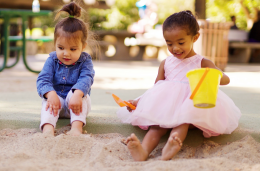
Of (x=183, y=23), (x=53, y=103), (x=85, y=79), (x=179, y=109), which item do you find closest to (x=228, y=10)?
(x=183, y=23)

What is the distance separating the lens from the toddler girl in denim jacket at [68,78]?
2104 millimetres

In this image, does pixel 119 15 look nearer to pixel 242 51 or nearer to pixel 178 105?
pixel 242 51

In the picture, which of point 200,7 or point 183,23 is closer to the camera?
point 183,23

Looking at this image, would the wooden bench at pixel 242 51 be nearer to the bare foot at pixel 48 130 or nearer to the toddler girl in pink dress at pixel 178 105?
the toddler girl in pink dress at pixel 178 105

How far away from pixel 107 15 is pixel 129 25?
4.27 feet

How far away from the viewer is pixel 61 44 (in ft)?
7.19

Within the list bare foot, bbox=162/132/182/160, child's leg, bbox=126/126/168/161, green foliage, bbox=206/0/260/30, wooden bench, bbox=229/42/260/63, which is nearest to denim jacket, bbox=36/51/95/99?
child's leg, bbox=126/126/168/161

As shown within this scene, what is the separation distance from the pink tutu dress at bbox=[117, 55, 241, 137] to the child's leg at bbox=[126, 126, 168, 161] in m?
0.07

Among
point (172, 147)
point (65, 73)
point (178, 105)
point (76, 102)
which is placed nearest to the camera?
point (172, 147)

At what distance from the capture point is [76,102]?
2.09m

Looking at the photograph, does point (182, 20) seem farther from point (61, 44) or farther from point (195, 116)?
point (61, 44)

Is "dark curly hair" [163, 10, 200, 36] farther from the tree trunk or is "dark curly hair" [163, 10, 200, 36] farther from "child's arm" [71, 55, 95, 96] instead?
the tree trunk

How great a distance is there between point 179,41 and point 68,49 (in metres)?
0.81

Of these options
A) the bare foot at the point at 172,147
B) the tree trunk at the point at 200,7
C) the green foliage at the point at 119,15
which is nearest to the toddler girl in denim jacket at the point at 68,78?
the bare foot at the point at 172,147
